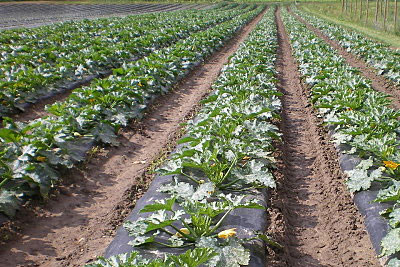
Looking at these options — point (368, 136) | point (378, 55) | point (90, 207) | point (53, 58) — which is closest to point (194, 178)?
point (90, 207)

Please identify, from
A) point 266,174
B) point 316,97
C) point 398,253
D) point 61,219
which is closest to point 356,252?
point 398,253

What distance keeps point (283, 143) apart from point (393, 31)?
20.5 metres

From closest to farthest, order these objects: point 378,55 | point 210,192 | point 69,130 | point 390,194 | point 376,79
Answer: point 390,194
point 210,192
point 69,130
point 376,79
point 378,55

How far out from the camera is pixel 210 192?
12.7 ft

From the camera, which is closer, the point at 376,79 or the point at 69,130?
the point at 69,130

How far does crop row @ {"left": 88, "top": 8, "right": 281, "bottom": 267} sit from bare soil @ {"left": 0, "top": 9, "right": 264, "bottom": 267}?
0.58 m

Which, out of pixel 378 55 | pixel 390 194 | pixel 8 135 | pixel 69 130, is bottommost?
pixel 378 55

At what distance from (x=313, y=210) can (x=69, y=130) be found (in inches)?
139

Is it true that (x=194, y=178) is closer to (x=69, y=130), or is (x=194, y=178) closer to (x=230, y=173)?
(x=230, y=173)

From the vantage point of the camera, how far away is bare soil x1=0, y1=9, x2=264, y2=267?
3574 mm

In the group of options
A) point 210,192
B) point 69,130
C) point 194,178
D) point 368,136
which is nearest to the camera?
point 210,192

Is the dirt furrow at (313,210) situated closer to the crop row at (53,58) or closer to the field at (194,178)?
the field at (194,178)

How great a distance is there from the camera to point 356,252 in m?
3.59

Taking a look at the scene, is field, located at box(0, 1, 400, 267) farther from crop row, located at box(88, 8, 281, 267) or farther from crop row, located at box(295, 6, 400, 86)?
crop row, located at box(295, 6, 400, 86)
